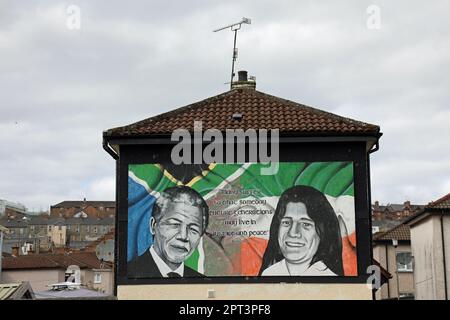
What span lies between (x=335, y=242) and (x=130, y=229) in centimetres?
574

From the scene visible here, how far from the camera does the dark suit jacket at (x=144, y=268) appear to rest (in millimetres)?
19281

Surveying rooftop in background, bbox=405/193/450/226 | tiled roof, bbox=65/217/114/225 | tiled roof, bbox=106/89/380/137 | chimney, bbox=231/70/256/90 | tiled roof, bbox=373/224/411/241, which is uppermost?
tiled roof, bbox=65/217/114/225

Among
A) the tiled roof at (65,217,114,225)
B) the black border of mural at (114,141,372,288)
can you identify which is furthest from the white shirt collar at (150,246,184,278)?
the tiled roof at (65,217,114,225)

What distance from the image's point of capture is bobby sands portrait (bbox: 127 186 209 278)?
19.3 m

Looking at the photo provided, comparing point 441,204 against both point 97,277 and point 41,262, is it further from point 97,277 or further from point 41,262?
point 97,277

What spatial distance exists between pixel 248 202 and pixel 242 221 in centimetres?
56

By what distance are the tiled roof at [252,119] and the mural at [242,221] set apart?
3.47ft

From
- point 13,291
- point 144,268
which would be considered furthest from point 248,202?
point 13,291

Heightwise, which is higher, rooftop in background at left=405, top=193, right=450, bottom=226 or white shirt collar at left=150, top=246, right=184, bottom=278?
rooftop in background at left=405, top=193, right=450, bottom=226

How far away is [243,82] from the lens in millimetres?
23578

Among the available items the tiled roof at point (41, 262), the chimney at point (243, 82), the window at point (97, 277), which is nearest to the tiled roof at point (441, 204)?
the chimney at point (243, 82)

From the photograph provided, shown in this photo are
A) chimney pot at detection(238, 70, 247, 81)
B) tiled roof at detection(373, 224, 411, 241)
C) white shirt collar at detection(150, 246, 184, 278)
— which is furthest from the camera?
tiled roof at detection(373, 224, 411, 241)

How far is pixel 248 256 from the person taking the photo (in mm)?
19141

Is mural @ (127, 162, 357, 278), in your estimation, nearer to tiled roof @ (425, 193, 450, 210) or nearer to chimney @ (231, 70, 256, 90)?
chimney @ (231, 70, 256, 90)
